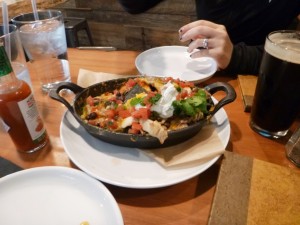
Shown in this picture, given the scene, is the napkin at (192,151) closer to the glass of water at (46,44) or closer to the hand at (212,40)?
the hand at (212,40)

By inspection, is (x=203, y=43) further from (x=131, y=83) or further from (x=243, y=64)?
(x=131, y=83)

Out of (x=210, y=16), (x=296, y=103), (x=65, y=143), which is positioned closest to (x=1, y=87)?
(x=65, y=143)

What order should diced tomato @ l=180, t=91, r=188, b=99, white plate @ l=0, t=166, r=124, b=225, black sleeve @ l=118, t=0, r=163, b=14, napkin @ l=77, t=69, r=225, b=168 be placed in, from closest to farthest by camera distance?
white plate @ l=0, t=166, r=124, b=225, napkin @ l=77, t=69, r=225, b=168, diced tomato @ l=180, t=91, r=188, b=99, black sleeve @ l=118, t=0, r=163, b=14

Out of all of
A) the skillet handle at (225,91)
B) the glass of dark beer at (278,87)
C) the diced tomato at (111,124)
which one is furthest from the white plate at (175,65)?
the diced tomato at (111,124)

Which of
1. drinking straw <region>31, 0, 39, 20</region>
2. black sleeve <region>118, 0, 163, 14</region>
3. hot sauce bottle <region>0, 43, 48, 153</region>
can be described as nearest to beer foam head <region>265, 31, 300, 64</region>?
hot sauce bottle <region>0, 43, 48, 153</region>

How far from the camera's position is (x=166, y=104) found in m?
0.66

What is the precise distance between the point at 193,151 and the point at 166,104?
0.47 feet

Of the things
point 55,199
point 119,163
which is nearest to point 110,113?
point 119,163

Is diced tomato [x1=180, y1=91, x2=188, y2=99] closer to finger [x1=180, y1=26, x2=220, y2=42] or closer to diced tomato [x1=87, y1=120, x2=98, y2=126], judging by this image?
diced tomato [x1=87, y1=120, x2=98, y2=126]

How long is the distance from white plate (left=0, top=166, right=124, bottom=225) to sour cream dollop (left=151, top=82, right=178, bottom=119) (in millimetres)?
248

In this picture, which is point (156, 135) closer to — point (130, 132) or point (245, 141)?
point (130, 132)

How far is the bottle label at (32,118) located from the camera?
2.06ft

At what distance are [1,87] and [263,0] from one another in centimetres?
132

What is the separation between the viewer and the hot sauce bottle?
0.60 m
